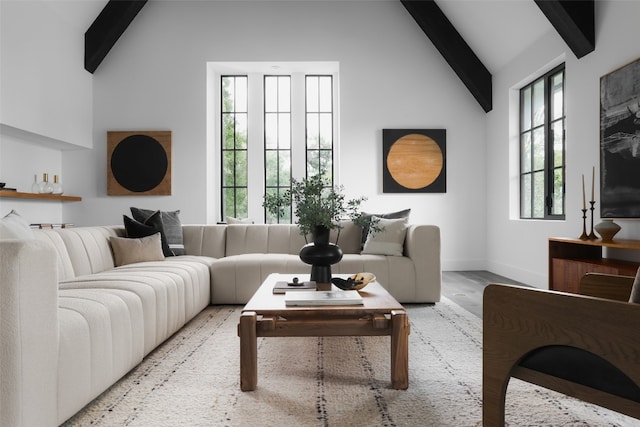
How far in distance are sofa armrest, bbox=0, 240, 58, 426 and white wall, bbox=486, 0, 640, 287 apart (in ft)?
12.1

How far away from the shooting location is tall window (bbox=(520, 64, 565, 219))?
173 inches

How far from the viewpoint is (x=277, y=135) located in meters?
6.34

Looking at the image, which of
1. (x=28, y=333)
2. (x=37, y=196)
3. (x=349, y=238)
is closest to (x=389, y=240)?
(x=349, y=238)

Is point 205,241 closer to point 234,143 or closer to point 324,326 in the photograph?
point 234,143

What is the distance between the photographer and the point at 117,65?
5984 millimetres

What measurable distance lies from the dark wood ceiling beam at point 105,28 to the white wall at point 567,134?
4858mm

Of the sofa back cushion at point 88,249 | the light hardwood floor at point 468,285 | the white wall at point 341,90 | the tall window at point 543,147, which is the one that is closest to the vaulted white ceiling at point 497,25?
the tall window at point 543,147

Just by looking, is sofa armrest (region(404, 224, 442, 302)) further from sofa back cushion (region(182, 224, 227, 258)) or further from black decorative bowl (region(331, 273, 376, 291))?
sofa back cushion (region(182, 224, 227, 258))

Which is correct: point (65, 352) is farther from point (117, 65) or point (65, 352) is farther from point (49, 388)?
point (117, 65)

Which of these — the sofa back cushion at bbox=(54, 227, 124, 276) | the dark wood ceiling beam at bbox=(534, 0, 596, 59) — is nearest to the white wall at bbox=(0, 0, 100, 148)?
the sofa back cushion at bbox=(54, 227, 124, 276)

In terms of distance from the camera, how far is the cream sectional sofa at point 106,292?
1.30 meters

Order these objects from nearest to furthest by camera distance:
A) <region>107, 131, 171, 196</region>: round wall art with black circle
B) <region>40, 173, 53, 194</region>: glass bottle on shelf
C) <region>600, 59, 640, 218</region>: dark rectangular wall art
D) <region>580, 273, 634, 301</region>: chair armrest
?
1. <region>580, 273, 634, 301</region>: chair armrest
2. <region>600, 59, 640, 218</region>: dark rectangular wall art
3. <region>40, 173, 53, 194</region>: glass bottle on shelf
4. <region>107, 131, 171, 196</region>: round wall art with black circle

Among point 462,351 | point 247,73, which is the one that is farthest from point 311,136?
point 462,351

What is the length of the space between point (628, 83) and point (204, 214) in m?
4.80
